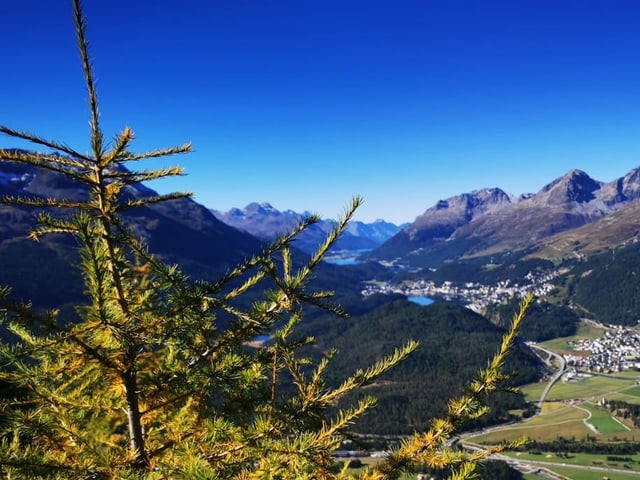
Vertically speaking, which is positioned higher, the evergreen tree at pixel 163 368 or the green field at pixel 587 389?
the evergreen tree at pixel 163 368

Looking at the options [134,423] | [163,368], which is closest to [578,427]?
[163,368]

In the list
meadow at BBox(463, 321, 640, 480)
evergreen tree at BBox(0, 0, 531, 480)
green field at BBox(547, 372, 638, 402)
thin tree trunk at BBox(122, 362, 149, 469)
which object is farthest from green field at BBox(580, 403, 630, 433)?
thin tree trunk at BBox(122, 362, 149, 469)

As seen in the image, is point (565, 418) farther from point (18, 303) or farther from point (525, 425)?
point (18, 303)

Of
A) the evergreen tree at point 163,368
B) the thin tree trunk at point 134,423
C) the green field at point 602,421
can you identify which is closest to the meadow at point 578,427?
the green field at point 602,421

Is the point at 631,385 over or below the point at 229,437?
below

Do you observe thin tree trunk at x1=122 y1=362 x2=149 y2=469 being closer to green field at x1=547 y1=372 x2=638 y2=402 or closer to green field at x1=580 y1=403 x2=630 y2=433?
green field at x1=580 y1=403 x2=630 y2=433

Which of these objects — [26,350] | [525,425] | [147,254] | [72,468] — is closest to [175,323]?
[147,254]

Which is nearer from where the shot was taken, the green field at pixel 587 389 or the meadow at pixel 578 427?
the meadow at pixel 578 427

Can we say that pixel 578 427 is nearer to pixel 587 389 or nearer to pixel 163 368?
pixel 587 389

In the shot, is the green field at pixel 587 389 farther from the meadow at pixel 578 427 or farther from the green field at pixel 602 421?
the green field at pixel 602 421
